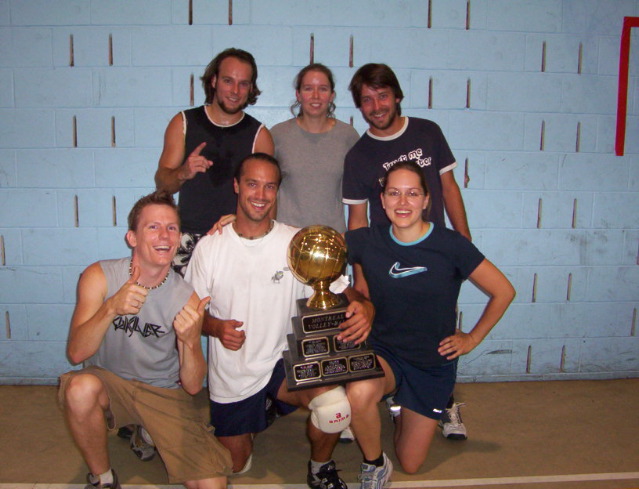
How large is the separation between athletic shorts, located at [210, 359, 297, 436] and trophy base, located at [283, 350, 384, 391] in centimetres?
17

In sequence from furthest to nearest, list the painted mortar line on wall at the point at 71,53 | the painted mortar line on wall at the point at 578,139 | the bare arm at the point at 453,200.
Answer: the painted mortar line on wall at the point at 578,139 → the painted mortar line on wall at the point at 71,53 → the bare arm at the point at 453,200

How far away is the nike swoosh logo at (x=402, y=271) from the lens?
210 cm

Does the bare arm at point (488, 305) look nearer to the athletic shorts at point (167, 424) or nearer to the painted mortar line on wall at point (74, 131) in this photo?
the athletic shorts at point (167, 424)

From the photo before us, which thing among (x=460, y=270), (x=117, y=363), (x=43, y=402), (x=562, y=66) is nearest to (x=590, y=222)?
(x=562, y=66)

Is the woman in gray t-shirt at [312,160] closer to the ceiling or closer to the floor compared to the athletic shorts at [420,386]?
closer to the ceiling

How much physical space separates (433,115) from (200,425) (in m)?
2.20

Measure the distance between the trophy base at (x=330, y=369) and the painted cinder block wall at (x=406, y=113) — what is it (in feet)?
4.84

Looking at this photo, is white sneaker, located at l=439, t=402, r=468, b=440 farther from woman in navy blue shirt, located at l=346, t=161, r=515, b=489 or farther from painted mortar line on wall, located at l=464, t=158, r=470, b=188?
painted mortar line on wall, located at l=464, t=158, r=470, b=188

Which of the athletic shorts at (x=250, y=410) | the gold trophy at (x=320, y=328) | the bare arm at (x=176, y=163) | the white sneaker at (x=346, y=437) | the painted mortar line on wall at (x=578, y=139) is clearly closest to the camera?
the gold trophy at (x=320, y=328)

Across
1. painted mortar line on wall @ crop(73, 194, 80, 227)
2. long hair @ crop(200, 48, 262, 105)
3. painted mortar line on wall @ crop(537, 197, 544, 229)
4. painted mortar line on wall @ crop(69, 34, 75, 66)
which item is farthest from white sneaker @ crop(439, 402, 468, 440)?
painted mortar line on wall @ crop(69, 34, 75, 66)

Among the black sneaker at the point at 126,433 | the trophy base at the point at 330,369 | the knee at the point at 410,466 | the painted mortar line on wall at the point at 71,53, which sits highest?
the painted mortar line on wall at the point at 71,53

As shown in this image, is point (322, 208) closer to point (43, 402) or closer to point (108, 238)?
point (108, 238)

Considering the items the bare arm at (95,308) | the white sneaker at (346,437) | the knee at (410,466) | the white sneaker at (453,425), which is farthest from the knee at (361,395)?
the bare arm at (95,308)

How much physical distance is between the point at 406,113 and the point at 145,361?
207 centimetres
